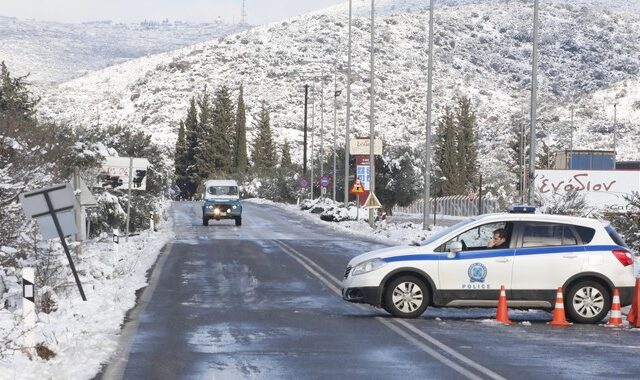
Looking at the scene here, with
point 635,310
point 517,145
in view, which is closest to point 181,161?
point 517,145

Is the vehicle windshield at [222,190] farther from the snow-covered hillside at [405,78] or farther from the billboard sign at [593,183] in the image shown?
the snow-covered hillside at [405,78]

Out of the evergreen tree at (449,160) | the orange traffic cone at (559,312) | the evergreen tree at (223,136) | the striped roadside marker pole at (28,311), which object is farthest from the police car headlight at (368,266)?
the evergreen tree at (223,136)

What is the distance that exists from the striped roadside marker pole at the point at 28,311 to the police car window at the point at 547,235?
25.8ft

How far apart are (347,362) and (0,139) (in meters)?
13.5

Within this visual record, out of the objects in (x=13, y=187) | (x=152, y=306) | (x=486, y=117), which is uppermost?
(x=486, y=117)

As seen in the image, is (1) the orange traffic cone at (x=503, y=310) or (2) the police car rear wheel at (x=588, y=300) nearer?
(1) the orange traffic cone at (x=503, y=310)

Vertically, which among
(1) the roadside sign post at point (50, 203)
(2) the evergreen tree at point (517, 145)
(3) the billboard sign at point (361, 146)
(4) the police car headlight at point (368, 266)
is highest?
(2) the evergreen tree at point (517, 145)

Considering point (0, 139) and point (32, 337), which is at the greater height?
point (0, 139)

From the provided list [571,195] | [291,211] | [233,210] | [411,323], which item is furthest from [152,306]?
[291,211]

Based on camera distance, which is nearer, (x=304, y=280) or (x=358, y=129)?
(x=304, y=280)

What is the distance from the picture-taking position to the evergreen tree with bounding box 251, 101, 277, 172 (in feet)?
474

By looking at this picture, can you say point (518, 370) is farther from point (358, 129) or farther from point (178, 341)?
point (358, 129)

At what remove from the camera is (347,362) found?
530 inches

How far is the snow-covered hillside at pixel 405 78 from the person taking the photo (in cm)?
15662
